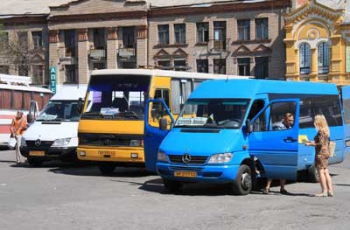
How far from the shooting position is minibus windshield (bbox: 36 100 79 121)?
2158 cm

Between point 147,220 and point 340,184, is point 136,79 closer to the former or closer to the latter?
point 340,184

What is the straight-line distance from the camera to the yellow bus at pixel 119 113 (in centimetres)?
1764

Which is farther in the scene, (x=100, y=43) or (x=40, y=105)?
(x=100, y=43)

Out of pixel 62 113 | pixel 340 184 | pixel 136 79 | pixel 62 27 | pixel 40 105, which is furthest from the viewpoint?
pixel 62 27

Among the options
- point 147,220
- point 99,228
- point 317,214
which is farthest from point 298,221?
point 99,228

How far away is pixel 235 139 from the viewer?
13922 millimetres

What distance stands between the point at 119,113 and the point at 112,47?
3717 centimetres

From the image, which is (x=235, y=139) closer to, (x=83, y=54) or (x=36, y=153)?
A: (x=36, y=153)

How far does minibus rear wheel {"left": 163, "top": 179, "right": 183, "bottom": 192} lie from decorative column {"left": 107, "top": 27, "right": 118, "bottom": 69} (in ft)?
133

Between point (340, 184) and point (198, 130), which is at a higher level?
point (198, 130)

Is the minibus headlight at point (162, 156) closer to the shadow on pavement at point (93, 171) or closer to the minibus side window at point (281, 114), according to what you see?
the minibus side window at point (281, 114)

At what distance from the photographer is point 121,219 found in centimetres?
1090

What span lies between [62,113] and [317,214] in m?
12.2

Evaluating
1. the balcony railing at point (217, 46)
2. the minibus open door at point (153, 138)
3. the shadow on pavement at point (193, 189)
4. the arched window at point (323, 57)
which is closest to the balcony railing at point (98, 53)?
the balcony railing at point (217, 46)
